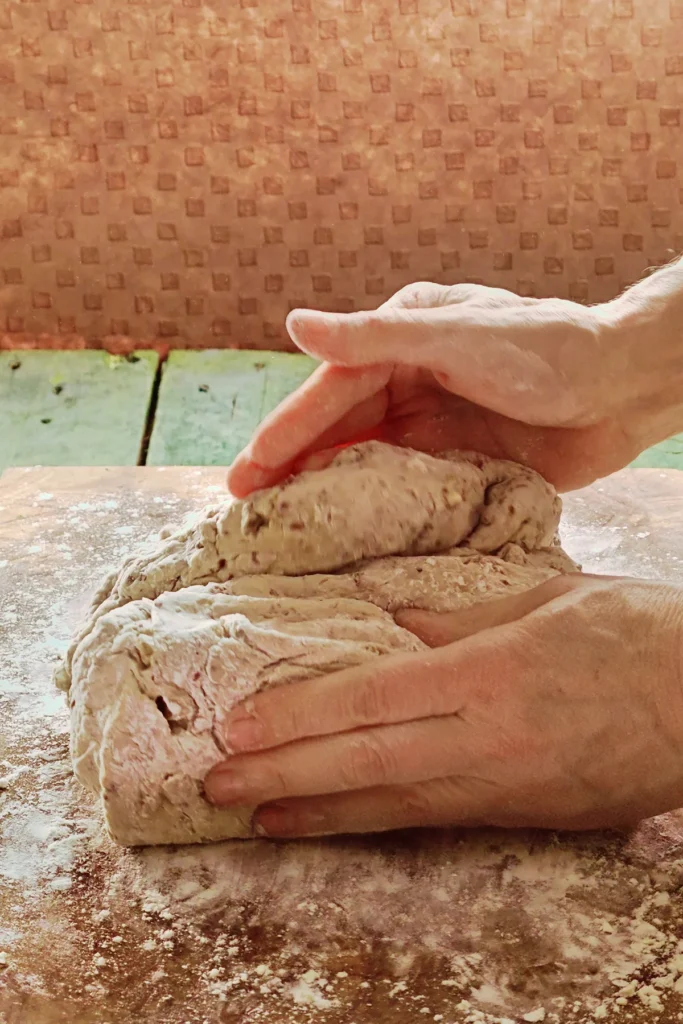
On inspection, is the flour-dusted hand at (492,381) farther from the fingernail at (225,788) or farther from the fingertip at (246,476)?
the fingernail at (225,788)

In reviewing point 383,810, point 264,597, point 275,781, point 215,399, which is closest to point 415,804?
point 383,810

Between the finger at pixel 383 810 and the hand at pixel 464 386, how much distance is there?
397mm

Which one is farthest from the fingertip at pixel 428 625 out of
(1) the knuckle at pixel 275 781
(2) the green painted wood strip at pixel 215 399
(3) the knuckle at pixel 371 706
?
(2) the green painted wood strip at pixel 215 399

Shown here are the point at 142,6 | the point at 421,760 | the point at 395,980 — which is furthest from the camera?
the point at 142,6

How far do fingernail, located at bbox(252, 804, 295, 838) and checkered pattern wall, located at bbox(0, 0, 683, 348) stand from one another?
1.94m

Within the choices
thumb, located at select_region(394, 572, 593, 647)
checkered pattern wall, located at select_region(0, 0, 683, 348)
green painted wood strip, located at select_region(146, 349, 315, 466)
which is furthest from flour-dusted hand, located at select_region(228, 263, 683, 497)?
checkered pattern wall, located at select_region(0, 0, 683, 348)

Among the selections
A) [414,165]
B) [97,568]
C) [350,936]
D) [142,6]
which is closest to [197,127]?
[142,6]

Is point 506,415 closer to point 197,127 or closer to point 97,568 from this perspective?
point 97,568

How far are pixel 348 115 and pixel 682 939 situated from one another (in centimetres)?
221

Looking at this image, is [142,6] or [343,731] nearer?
[343,731]

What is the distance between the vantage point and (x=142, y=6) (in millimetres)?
2633

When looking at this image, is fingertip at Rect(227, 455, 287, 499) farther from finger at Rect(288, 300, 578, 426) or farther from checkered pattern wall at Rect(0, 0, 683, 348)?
checkered pattern wall at Rect(0, 0, 683, 348)

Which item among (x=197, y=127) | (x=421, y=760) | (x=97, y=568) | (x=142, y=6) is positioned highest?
(x=142, y=6)

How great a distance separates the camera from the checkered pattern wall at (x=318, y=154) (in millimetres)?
2631
